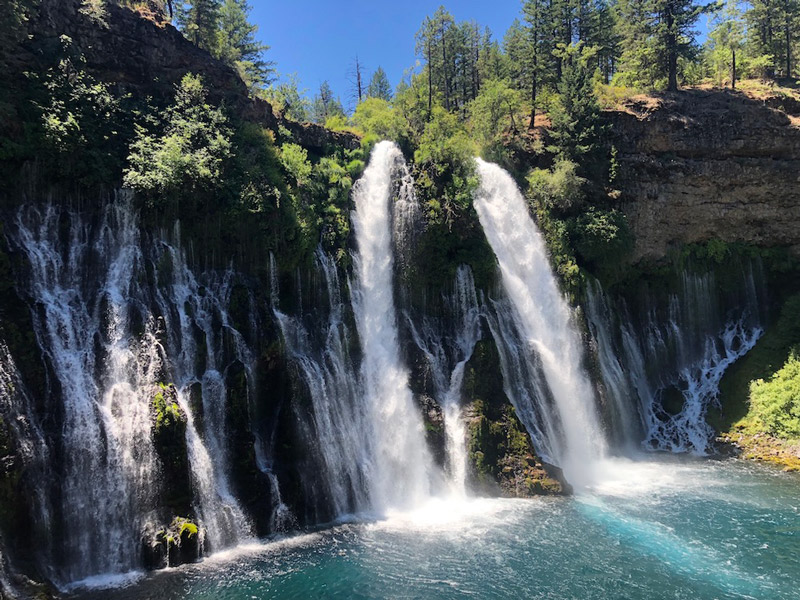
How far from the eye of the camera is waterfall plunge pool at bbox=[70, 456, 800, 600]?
13.0 m

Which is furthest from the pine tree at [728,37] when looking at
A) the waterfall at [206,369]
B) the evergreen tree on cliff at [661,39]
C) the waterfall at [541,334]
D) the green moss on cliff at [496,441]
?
the waterfall at [206,369]

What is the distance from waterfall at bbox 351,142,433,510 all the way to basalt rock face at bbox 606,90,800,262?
15.3m

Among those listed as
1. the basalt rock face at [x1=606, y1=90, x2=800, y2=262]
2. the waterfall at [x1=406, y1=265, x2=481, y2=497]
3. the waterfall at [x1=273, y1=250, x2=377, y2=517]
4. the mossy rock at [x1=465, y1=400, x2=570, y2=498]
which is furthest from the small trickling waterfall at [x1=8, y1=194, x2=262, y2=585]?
the basalt rock face at [x1=606, y1=90, x2=800, y2=262]

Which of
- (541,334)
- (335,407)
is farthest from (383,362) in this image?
(541,334)

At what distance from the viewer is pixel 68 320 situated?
619 inches

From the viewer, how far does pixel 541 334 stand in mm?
24984

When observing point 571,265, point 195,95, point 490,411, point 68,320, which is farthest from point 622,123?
point 68,320

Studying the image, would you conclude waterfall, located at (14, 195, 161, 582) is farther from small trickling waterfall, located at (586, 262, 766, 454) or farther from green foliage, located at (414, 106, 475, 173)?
small trickling waterfall, located at (586, 262, 766, 454)

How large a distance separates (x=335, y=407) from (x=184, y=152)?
1259cm

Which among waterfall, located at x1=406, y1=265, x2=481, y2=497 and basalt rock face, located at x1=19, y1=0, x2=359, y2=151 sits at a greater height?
basalt rock face, located at x1=19, y1=0, x2=359, y2=151

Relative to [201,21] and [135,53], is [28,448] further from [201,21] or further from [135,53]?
[201,21]

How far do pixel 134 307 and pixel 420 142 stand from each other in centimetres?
1873

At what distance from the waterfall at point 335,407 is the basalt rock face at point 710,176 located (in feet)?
66.7

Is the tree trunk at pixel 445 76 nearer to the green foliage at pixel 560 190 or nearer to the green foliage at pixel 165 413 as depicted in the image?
the green foliage at pixel 560 190
